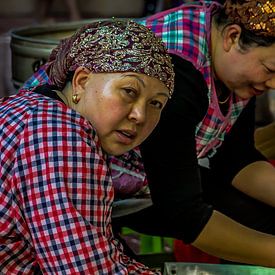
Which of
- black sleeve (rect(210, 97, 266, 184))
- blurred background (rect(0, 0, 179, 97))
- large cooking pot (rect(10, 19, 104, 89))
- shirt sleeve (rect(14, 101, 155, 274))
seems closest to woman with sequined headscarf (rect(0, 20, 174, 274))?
shirt sleeve (rect(14, 101, 155, 274))

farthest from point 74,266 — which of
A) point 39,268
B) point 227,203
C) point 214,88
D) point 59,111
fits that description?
point 227,203

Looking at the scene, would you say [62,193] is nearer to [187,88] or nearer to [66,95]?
[66,95]

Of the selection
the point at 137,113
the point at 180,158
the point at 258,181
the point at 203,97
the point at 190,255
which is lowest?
the point at 190,255

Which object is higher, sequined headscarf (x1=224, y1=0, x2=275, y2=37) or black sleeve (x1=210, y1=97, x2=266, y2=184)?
sequined headscarf (x1=224, y1=0, x2=275, y2=37)

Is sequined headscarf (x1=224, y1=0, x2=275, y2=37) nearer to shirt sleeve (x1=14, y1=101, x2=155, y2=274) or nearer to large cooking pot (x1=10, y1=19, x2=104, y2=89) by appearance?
shirt sleeve (x1=14, y1=101, x2=155, y2=274)

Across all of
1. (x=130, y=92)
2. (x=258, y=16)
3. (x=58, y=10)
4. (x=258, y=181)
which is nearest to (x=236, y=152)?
(x=258, y=181)

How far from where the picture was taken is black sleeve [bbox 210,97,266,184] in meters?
1.93

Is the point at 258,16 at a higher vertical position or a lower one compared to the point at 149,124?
higher

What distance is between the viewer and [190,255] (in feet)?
6.63

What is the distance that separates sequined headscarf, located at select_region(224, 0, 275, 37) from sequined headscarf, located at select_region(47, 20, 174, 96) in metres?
0.32

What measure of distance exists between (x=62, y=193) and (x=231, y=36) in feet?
2.12

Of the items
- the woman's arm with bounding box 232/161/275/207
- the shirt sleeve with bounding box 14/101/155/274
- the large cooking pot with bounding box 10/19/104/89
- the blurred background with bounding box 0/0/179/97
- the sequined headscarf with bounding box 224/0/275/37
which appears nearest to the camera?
the shirt sleeve with bounding box 14/101/155/274

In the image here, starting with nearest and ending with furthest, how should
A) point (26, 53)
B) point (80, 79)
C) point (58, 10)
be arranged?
point (80, 79) → point (26, 53) → point (58, 10)

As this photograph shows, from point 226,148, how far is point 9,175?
96cm
